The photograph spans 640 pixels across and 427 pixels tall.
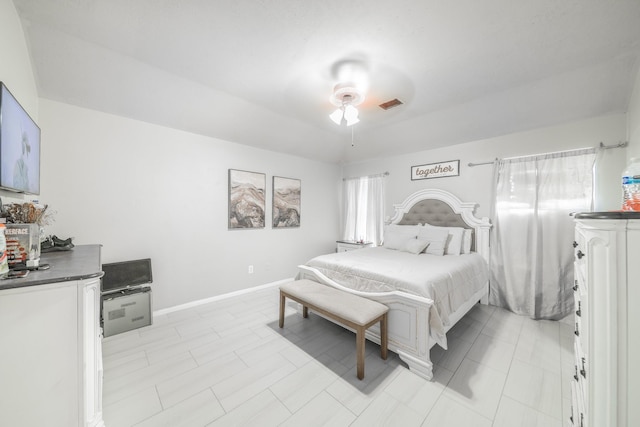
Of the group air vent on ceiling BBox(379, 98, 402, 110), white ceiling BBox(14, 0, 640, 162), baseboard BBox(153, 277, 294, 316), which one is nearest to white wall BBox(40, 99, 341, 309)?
baseboard BBox(153, 277, 294, 316)

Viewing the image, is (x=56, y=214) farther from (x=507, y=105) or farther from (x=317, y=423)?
(x=507, y=105)

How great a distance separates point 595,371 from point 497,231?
9.30 feet

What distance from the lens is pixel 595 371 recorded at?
855 millimetres

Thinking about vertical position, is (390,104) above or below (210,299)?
above

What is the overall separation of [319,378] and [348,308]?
579 millimetres

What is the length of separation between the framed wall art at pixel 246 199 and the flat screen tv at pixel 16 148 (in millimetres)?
1950

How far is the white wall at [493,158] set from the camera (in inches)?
101

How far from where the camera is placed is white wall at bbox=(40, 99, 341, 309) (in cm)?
242

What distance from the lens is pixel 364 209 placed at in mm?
4883

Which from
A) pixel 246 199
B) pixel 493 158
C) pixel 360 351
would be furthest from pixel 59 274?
pixel 493 158

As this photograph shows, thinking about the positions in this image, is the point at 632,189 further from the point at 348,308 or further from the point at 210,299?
the point at 210,299

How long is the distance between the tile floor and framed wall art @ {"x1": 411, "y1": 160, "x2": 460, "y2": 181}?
7.08 ft

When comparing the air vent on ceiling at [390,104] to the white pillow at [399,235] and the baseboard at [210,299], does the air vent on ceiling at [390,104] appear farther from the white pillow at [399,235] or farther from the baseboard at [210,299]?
the baseboard at [210,299]

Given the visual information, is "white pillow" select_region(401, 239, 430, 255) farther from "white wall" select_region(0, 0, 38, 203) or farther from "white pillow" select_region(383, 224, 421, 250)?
"white wall" select_region(0, 0, 38, 203)
